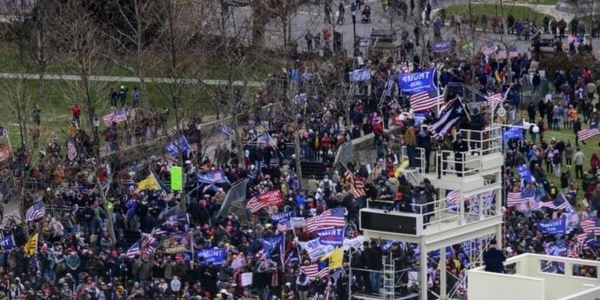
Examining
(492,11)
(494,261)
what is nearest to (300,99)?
(492,11)

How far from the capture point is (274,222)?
250ft

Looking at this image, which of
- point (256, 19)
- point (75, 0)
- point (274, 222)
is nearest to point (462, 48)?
point (256, 19)

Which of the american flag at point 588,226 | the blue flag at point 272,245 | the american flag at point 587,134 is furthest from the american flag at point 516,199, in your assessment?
the american flag at point 587,134

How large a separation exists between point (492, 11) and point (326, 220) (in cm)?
4557

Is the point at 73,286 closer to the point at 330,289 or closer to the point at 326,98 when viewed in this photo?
the point at 330,289

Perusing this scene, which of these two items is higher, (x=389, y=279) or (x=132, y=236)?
(x=389, y=279)

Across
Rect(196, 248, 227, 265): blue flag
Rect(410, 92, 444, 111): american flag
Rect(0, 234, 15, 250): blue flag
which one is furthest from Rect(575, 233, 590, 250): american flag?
Rect(0, 234, 15, 250): blue flag

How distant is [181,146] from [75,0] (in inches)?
874

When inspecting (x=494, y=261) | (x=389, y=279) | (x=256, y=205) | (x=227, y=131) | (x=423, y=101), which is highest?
(x=423, y=101)

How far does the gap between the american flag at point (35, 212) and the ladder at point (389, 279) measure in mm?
19969

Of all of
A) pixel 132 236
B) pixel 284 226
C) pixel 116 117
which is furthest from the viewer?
pixel 116 117

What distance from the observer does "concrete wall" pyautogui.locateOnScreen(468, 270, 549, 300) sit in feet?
182

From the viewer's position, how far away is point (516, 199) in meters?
75.3

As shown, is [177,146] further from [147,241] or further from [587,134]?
[587,134]
